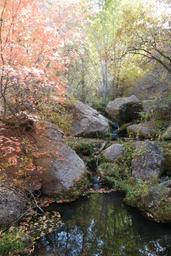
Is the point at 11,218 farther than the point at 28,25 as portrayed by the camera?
No

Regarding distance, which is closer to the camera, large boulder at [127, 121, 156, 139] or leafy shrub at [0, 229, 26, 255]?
leafy shrub at [0, 229, 26, 255]

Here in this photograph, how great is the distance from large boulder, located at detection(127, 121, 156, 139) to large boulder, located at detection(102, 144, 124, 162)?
2759 millimetres

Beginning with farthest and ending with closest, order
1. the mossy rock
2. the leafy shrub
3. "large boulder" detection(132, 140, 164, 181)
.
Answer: the mossy rock
"large boulder" detection(132, 140, 164, 181)
the leafy shrub

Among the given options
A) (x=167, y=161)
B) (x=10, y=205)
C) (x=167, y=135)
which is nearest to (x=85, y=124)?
(x=167, y=135)

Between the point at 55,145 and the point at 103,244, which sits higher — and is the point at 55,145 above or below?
above

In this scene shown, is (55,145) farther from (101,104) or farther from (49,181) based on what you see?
(101,104)

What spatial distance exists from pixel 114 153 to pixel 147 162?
2029 mm

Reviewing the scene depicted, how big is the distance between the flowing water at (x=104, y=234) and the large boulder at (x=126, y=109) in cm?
963

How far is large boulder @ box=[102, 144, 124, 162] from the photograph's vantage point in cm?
1242

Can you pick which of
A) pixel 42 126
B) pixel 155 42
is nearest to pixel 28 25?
pixel 42 126

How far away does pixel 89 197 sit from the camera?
33.6 feet

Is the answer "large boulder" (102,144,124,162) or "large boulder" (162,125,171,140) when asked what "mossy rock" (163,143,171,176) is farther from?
"large boulder" (162,125,171,140)

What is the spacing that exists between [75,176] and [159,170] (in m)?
2.91

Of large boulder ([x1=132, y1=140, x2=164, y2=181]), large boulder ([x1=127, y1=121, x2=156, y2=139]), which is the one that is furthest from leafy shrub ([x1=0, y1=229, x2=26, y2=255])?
large boulder ([x1=127, y1=121, x2=156, y2=139])
